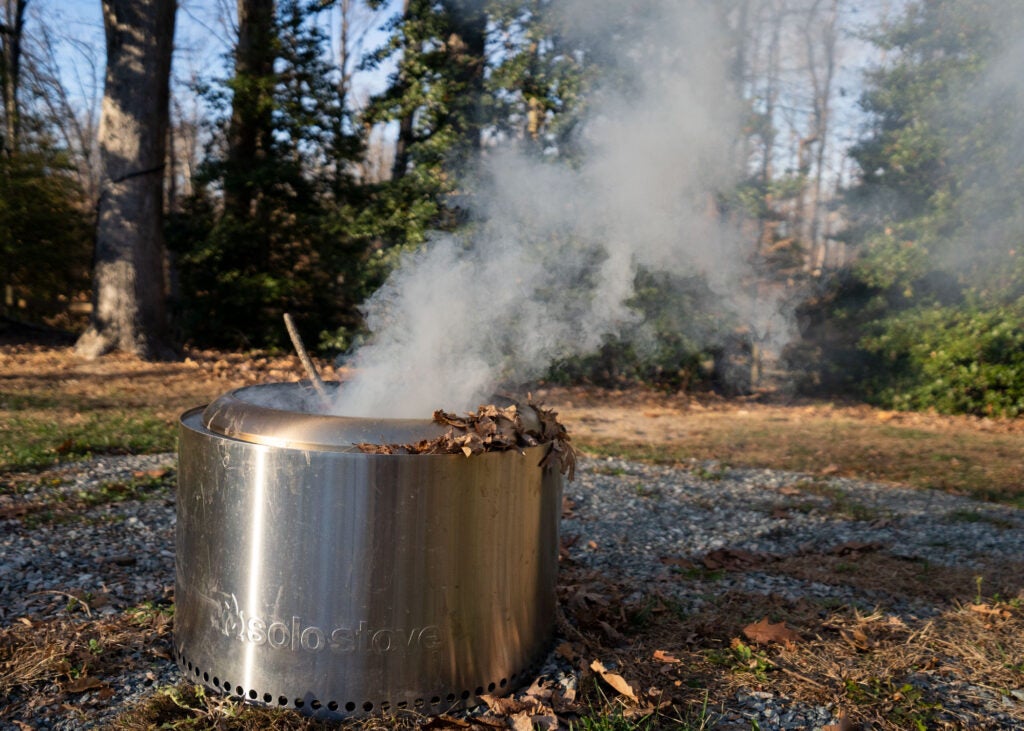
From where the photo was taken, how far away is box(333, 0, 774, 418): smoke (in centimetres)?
388

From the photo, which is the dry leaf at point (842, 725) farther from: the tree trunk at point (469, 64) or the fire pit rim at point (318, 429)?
the tree trunk at point (469, 64)

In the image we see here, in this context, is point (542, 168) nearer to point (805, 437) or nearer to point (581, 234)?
point (581, 234)

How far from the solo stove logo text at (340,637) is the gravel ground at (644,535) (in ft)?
1.99

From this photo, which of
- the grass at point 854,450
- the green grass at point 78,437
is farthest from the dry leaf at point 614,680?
the green grass at point 78,437

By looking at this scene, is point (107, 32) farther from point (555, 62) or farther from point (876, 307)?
point (876, 307)

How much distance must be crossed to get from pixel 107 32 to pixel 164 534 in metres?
10.3

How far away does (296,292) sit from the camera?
46.5 feet

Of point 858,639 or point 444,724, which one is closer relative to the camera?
point 444,724

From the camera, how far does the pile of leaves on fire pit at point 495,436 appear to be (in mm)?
2816

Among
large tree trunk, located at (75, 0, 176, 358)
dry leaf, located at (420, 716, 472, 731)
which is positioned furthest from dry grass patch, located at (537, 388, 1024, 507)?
large tree trunk, located at (75, 0, 176, 358)

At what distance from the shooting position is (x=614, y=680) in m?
3.12

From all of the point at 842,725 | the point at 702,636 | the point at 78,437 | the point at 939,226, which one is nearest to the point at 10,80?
the point at 78,437

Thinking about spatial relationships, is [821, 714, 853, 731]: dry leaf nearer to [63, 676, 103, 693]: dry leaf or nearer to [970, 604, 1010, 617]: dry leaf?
[970, 604, 1010, 617]: dry leaf

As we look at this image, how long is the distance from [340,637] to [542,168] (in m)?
6.27
